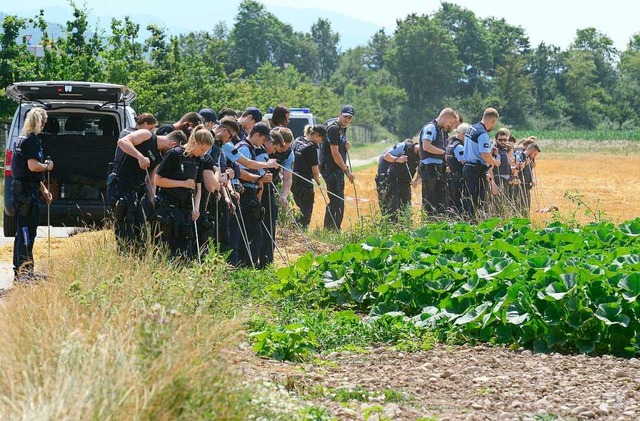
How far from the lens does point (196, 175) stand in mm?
11375

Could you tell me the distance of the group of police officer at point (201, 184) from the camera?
11.3 meters

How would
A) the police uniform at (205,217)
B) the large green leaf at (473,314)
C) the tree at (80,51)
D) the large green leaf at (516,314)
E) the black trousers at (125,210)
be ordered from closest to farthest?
the large green leaf at (516,314) < the large green leaf at (473,314) < the police uniform at (205,217) < the black trousers at (125,210) < the tree at (80,51)

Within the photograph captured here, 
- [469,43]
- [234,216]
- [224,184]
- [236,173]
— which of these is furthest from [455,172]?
[469,43]

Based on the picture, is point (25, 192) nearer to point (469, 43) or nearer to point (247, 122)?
point (247, 122)

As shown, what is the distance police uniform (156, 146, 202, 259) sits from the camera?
37.0ft

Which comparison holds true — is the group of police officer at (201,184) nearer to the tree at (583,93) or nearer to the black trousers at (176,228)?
the black trousers at (176,228)

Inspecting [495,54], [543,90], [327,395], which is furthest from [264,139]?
[495,54]

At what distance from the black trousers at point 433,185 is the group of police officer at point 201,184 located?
3449 mm

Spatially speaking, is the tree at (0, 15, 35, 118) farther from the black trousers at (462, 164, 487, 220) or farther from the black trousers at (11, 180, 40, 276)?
the black trousers at (11, 180, 40, 276)

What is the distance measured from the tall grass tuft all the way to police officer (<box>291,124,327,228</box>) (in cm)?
943

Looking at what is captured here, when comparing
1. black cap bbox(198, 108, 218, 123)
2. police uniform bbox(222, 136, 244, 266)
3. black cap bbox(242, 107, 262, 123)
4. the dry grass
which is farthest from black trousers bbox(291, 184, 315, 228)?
black cap bbox(198, 108, 218, 123)

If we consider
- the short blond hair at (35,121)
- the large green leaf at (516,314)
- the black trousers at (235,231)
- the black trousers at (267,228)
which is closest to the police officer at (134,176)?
the short blond hair at (35,121)

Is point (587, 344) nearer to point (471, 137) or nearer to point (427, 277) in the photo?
point (427, 277)

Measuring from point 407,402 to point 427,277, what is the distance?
9.22ft
